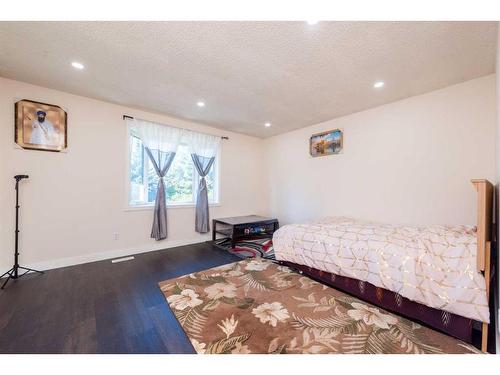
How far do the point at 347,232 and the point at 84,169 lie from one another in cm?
364

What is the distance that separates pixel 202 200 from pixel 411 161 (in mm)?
3480

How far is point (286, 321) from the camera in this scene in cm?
164

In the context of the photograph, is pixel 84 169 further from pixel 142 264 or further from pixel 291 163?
pixel 291 163

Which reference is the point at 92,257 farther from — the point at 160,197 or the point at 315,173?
the point at 315,173

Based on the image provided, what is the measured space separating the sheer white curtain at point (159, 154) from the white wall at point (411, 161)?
267cm

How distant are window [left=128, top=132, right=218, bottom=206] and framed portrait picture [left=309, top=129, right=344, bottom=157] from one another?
2.06 meters

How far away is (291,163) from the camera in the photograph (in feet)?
14.4

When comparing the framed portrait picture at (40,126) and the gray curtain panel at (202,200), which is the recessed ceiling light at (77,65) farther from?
the gray curtain panel at (202,200)

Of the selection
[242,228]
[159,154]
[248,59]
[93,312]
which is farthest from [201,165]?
[93,312]

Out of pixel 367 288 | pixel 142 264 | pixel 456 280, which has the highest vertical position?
pixel 456 280

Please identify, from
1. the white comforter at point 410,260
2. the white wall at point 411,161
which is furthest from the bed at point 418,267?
the white wall at point 411,161

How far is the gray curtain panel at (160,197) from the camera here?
3.46 metres
